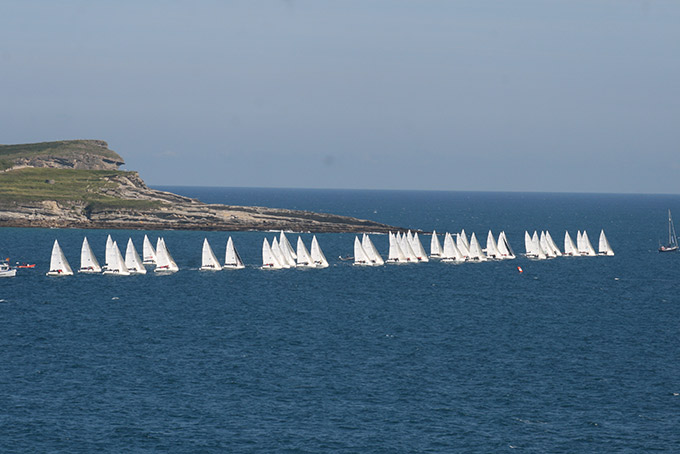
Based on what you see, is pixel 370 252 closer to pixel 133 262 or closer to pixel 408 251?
pixel 408 251

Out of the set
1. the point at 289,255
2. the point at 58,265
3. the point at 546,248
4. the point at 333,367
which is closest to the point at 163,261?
the point at 58,265

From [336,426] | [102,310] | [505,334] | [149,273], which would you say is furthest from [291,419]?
[149,273]

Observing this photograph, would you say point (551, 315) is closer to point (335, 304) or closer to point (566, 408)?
point (335, 304)

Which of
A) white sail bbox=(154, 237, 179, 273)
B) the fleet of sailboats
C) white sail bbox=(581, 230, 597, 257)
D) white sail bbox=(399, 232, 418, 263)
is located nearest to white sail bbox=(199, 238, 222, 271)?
the fleet of sailboats

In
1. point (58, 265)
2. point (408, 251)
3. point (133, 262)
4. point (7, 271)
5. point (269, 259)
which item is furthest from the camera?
point (408, 251)

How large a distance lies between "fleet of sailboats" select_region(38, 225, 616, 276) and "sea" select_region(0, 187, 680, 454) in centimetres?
597

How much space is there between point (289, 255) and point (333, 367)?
83376 millimetres

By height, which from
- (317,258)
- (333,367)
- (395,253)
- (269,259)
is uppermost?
(395,253)

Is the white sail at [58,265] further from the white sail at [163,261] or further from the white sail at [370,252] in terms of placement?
the white sail at [370,252]

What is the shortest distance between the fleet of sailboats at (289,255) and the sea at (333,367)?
597 centimetres

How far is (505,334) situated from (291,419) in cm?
4010

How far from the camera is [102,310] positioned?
111m

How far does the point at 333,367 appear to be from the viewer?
81375mm

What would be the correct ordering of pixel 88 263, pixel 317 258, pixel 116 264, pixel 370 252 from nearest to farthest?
pixel 116 264
pixel 88 263
pixel 317 258
pixel 370 252
